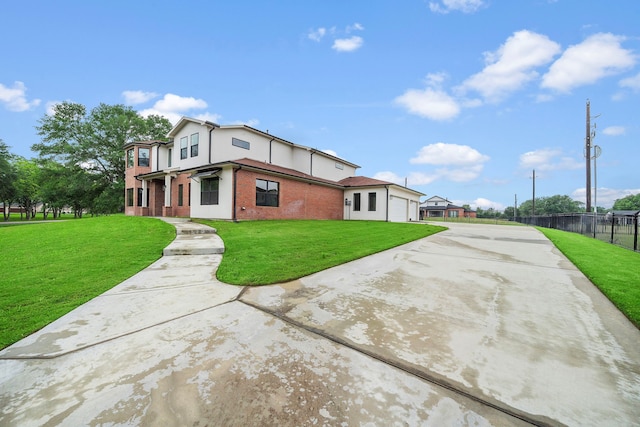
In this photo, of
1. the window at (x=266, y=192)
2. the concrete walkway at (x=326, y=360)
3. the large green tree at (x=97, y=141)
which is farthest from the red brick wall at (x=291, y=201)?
the large green tree at (x=97, y=141)

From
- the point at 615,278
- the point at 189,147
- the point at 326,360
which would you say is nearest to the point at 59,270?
the point at 326,360

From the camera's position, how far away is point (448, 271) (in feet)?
15.7

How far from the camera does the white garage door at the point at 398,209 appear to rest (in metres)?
19.7

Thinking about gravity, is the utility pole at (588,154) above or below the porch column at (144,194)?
above

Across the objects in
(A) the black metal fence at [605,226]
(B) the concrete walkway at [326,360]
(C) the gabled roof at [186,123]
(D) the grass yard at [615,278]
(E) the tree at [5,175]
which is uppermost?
(C) the gabled roof at [186,123]

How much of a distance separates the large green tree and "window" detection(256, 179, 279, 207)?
20737 millimetres

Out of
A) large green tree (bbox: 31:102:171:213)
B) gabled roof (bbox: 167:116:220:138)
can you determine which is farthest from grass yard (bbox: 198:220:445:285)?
large green tree (bbox: 31:102:171:213)

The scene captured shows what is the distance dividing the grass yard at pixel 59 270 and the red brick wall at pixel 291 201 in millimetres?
5521

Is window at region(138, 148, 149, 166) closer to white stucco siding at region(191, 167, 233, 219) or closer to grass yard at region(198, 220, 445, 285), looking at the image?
white stucco siding at region(191, 167, 233, 219)

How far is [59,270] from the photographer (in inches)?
174

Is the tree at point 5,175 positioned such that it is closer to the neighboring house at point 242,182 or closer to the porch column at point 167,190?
the neighboring house at point 242,182

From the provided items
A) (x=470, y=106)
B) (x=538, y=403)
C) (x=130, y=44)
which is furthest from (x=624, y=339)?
(x=130, y=44)

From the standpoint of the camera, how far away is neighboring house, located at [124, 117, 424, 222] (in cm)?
1375

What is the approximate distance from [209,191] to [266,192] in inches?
132
